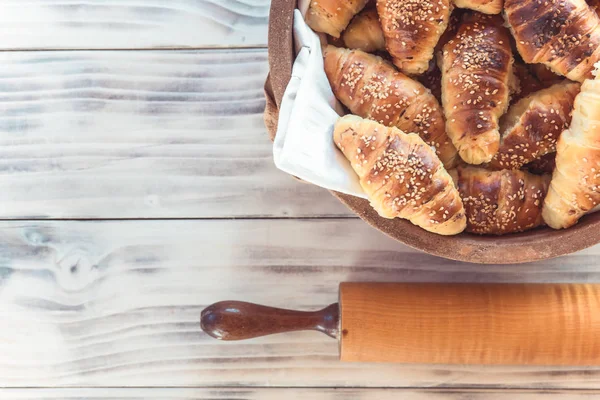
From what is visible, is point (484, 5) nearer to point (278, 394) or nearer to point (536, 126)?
point (536, 126)

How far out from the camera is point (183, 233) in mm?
1133

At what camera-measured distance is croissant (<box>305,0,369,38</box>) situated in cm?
82

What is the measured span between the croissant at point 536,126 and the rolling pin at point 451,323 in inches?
11.7

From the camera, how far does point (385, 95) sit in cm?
81

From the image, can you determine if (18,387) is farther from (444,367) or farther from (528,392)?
(528,392)

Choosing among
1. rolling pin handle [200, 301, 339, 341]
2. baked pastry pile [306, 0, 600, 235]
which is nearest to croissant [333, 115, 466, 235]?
baked pastry pile [306, 0, 600, 235]

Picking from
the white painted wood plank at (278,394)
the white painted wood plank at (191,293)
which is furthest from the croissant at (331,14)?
the white painted wood plank at (278,394)

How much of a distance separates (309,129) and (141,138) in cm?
44

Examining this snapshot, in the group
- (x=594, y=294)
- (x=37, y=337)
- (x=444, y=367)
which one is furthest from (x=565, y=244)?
(x=37, y=337)

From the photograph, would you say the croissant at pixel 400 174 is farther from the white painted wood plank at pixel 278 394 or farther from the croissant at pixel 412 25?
the white painted wood plank at pixel 278 394

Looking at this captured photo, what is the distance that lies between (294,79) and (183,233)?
45 centimetres

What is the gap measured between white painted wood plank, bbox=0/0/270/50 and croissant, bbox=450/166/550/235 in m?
0.48

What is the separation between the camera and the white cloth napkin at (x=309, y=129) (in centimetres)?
79

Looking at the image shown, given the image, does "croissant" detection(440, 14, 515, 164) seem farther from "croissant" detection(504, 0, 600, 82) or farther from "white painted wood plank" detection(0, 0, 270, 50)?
"white painted wood plank" detection(0, 0, 270, 50)
